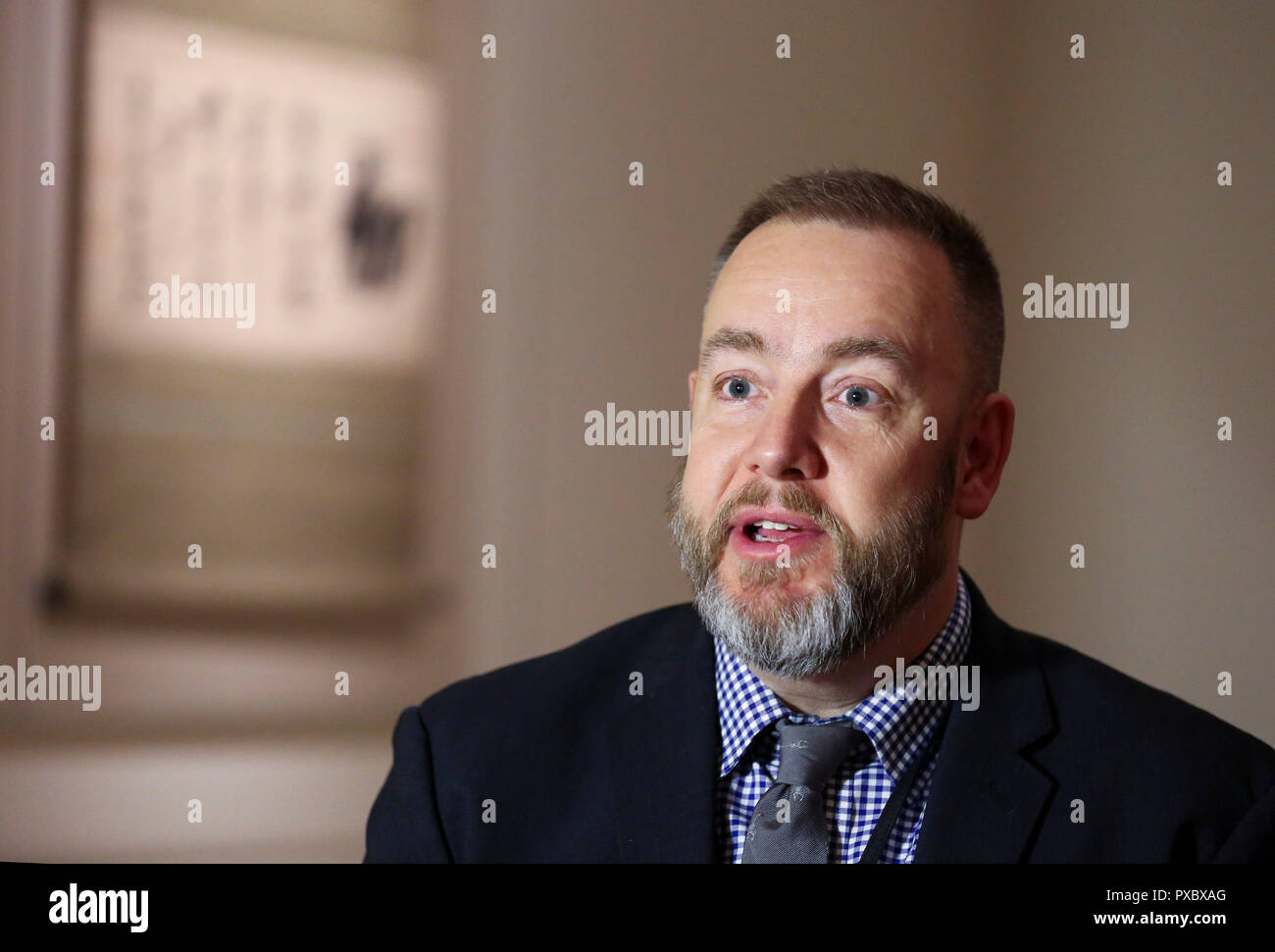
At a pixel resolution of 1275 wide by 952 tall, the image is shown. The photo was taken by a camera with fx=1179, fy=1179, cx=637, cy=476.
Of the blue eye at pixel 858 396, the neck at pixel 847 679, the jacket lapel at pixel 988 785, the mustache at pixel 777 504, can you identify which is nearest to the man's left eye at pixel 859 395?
the blue eye at pixel 858 396

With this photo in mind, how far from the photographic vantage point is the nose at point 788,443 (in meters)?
1.46

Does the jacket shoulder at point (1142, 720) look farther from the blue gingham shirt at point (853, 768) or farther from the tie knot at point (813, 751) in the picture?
the tie knot at point (813, 751)

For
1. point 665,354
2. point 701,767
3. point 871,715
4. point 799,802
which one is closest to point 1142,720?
point 871,715

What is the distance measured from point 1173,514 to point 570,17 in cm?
115

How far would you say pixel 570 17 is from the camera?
69.9 inches

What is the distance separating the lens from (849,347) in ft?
4.81

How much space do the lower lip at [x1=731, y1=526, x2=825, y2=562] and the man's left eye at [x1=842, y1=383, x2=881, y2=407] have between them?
170mm

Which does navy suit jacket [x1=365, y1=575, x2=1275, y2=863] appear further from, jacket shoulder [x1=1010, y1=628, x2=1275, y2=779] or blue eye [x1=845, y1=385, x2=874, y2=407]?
blue eye [x1=845, y1=385, x2=874, y2=407]

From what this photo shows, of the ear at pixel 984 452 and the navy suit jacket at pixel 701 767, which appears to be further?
the ear at pixel 984 452

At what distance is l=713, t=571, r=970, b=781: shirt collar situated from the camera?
147cm
